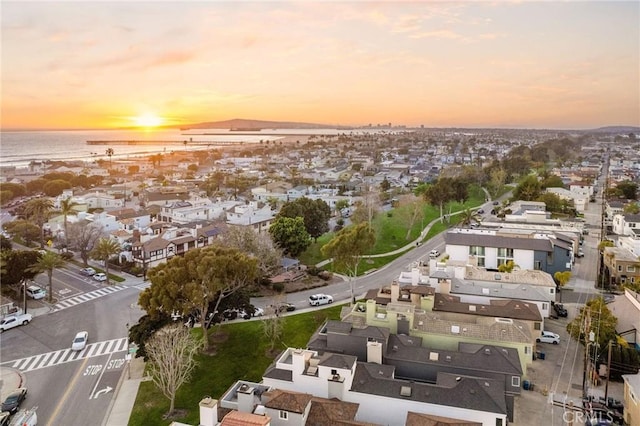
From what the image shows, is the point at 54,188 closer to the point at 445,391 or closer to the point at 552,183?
the point at 445,391

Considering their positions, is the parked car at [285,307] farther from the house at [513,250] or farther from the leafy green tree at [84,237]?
the leafy green tree at [84,237]

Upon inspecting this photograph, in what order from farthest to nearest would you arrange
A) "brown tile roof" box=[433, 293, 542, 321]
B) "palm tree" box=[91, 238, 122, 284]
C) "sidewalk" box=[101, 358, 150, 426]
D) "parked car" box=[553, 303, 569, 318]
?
"palm tree" box=[91, 238, 122, 284]
"parked car" box=[553, 303, 569, 318]
"brown tile roof" box=[433, 293, 542, 321]
"sidewalk" box=[101, 358, 150, 426]

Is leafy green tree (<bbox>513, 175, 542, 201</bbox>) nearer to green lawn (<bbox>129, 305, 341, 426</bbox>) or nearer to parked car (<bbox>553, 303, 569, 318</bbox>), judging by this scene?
parked car (<bbox>553, 303, 569, 318</bbox>)

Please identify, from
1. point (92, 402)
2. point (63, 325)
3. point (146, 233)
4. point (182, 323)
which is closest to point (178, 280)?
point (182, 323)

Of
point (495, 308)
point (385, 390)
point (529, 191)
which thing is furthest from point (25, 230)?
point (529, 191)

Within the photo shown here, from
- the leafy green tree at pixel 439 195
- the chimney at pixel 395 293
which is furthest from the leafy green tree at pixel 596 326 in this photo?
the leafy green tree at pixel 439 195

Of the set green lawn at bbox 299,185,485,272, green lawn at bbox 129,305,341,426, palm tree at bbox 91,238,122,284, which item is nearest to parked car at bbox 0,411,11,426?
green lawn at bbox 129,305,341,426
